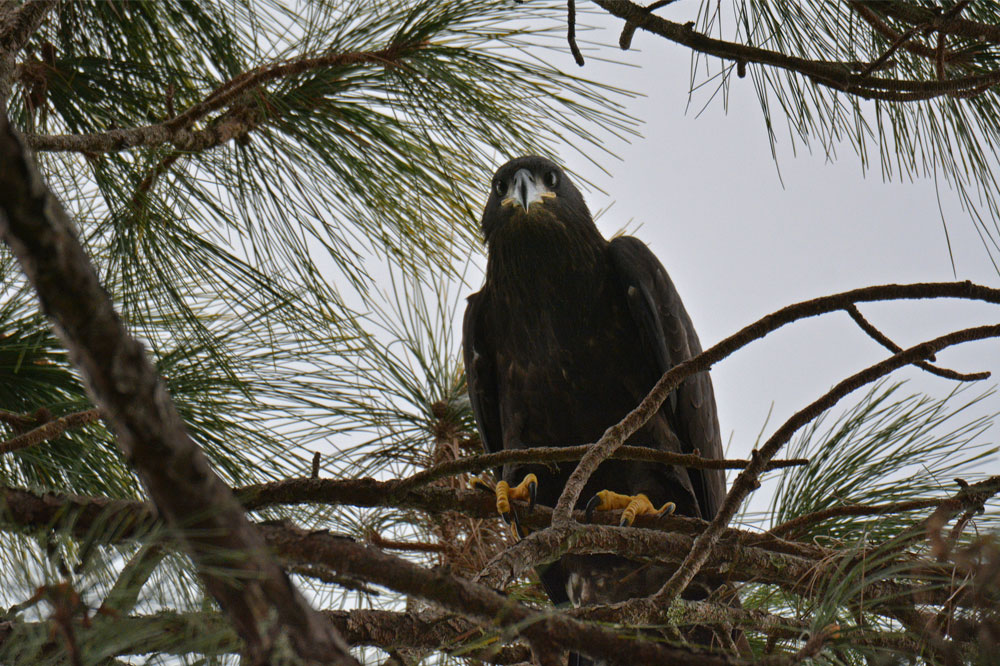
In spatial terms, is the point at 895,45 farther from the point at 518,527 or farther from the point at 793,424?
the point at 518,527

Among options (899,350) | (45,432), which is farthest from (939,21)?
(45,432)

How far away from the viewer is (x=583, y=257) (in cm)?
300

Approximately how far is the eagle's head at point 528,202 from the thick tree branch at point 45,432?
5.34 ft

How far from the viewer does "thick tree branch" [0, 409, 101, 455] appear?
4.71 feet

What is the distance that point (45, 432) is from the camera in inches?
59.9

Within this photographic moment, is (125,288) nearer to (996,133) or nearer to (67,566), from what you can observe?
(67,566)

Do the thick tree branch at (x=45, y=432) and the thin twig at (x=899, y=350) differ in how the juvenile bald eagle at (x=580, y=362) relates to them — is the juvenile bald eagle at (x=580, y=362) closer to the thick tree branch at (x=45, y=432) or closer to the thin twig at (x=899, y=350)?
the thin twig at (x=899, y=350)

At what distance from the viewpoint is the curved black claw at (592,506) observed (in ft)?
7.83

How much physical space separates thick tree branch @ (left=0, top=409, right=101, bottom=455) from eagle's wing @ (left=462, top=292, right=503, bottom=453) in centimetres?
156

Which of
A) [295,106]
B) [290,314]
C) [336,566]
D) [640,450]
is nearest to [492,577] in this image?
[640,450]

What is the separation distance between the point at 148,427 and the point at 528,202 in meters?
2.44

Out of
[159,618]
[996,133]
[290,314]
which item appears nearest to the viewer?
[159,618]

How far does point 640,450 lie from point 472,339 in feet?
5.46

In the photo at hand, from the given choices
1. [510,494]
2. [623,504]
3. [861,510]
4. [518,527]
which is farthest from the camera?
[623,504]
